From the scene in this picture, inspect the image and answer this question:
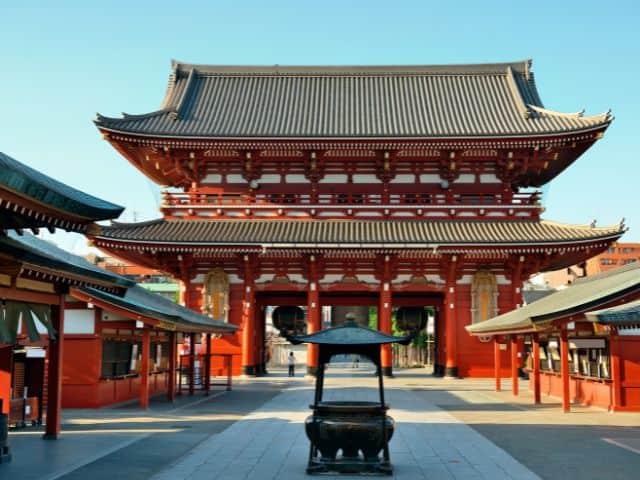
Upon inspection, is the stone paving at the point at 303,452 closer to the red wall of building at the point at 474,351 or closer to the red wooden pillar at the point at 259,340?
the red wall of building at the point at 474,351

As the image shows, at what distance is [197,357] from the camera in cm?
3303

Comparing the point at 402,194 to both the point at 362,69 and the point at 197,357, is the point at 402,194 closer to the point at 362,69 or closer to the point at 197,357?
the point at 362,69

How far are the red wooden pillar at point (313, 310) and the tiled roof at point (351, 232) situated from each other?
5.97 feet

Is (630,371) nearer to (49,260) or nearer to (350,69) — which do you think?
(49,260)

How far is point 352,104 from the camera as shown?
133 feet

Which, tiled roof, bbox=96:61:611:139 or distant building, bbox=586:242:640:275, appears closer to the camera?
tiled roof, bbox=96:61:611:139

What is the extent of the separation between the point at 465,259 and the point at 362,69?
15.0m

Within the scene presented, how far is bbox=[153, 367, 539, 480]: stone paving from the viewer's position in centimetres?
1220

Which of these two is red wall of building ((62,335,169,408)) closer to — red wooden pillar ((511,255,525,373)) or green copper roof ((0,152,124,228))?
green copper roof ((0,152,124,228))

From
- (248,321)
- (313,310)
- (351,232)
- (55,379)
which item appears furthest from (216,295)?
(55,379)

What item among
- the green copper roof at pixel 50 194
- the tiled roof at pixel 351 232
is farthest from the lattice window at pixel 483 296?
the green copper roof at pixel 50 194

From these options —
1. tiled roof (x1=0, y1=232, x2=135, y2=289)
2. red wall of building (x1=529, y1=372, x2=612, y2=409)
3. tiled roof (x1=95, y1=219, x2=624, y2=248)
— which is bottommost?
red wall of building (x1=529, y1=372, x2=612, y2=409)

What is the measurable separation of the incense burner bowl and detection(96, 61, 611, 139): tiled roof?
77.2 feet

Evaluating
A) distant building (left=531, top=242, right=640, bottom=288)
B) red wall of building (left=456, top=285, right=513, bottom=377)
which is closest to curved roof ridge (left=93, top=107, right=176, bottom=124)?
red wall of building (left=456, top=285, right=513, bottom=377)
